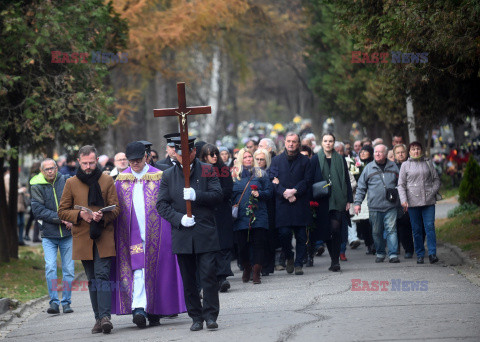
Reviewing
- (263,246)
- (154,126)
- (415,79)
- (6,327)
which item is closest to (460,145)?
(154,126)

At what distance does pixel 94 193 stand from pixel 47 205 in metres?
2.82

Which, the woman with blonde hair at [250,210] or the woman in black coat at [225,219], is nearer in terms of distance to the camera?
the woman in black coat at [225,219]

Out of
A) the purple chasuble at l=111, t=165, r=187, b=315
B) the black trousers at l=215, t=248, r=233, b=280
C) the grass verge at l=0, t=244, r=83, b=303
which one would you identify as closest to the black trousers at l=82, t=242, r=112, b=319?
the purple chasuble at l=111, t=165, r=187, b=315

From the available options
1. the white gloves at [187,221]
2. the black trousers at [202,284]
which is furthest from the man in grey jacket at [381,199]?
the white gloves at [187,221]

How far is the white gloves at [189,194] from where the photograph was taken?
9.59m

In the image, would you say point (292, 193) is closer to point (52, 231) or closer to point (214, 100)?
point (52, 231)

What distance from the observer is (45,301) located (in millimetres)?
14961

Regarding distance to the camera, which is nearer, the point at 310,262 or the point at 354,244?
the point at 310,262

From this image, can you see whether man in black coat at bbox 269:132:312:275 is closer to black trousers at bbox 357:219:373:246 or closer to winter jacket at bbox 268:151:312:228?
winter jacket at bbox 268:151:312:228

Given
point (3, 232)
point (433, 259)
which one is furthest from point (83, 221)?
point (3, 232)

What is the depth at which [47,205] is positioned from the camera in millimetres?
13258

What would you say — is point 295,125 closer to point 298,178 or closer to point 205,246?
point 298,178

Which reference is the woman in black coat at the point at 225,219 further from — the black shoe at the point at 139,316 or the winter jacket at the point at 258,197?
the black shoe at the point at 139,316

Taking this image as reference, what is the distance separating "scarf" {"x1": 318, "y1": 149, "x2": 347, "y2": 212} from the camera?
15008 millimetres
